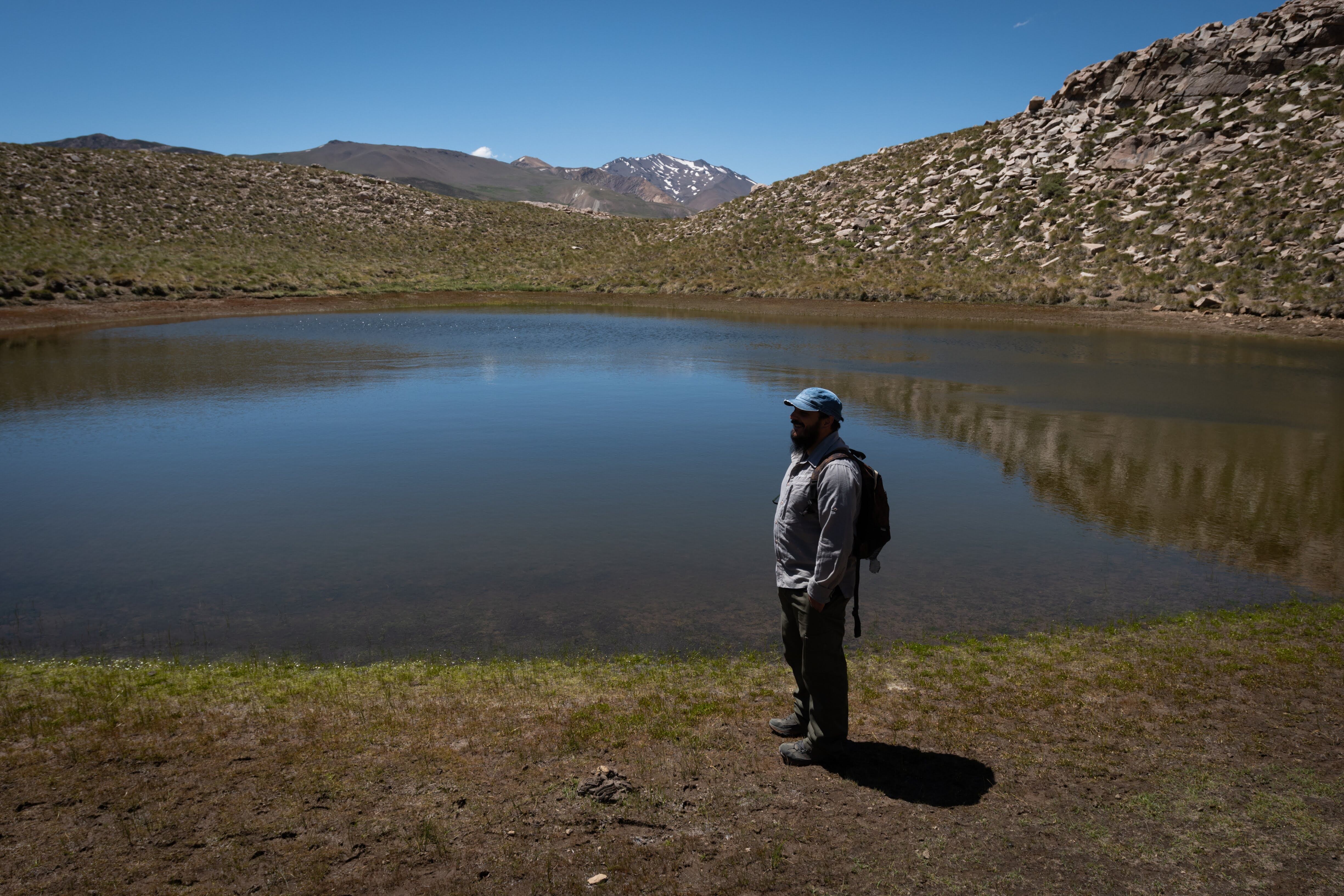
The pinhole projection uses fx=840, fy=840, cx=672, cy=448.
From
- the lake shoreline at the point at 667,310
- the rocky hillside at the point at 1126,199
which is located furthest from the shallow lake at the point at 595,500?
the rocky hillside at the point at 1126,199

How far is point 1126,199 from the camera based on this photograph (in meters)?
52.5

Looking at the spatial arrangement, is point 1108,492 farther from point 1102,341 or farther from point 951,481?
point 1102,341

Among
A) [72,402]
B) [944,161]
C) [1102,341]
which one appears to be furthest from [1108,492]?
[944,161]

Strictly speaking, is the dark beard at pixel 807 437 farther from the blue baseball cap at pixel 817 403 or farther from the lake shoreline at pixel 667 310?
the lake shoreline at pixel 667 310

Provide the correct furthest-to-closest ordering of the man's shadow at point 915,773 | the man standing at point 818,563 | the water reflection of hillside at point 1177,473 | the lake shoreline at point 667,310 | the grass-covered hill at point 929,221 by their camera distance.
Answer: the grass-covered hill at point 929,221 → the lake shoreline at point 667,310 → the water reflection of hillside at point 1177,473 → the man standing at point 818,563 → the man's shadow at point 915,773

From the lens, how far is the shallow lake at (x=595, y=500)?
7.63 metres

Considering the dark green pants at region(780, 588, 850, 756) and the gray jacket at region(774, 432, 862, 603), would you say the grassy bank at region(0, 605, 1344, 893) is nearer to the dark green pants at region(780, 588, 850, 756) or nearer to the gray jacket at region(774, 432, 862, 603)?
the dark green pants at region(780, 588, 850, 756)

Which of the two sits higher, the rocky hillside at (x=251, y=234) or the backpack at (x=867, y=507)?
the rocky hillside at (x=251, y=234)

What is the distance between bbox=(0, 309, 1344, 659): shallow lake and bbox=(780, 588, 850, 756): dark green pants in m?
2.04

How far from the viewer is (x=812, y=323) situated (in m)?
40.1

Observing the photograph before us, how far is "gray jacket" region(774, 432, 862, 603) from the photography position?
4.71 m

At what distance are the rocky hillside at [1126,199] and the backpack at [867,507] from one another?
38635 millimetres

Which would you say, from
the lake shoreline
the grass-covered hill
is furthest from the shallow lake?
the grass-covered hill

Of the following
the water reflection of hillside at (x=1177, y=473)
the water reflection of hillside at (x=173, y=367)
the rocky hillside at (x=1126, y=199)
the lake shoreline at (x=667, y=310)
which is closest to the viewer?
the water reflection of hillside at (x=1177, y=473)
